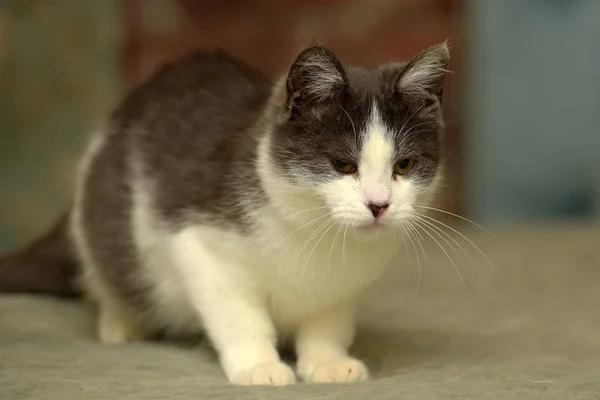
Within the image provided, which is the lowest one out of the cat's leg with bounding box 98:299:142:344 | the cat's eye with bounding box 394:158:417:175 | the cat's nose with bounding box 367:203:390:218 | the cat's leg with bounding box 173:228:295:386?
the cat's leg with bounding box 98:299:142:344

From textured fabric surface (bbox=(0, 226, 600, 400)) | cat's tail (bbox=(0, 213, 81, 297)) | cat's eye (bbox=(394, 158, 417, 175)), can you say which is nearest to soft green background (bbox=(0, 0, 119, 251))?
cat's tail (bbox=(0, 213, 81, 297))

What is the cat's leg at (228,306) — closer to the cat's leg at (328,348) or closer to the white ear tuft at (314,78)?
the cat's leg at (328,348)

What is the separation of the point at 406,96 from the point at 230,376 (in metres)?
0.52

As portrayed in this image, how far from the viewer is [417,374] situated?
1.25 m

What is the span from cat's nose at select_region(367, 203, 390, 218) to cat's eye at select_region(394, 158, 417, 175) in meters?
0.09

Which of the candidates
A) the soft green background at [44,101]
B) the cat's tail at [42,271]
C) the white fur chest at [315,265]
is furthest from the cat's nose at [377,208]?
the soft green background at [44,101]

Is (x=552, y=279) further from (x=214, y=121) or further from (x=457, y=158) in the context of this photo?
(x=214, y=121)

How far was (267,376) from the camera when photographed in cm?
118

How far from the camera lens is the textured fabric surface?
1108 mm

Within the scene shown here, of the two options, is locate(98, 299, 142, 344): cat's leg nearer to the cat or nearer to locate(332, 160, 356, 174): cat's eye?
the cat

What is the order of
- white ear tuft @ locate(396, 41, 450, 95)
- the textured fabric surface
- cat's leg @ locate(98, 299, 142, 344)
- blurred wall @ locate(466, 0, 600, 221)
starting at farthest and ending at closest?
1. blurred wall @ locate(466, 0, 600, 221)
2. cat's leg @ locate(98, 299, 142, 344)
3. white ear tuft @ locate(396, 41, 450, 95)
4. the textured fabric surface

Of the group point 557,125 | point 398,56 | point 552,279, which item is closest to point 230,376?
point 552,279

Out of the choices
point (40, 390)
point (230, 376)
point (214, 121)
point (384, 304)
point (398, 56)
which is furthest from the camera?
point (398, 56)

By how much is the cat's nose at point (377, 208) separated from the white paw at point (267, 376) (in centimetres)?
28
